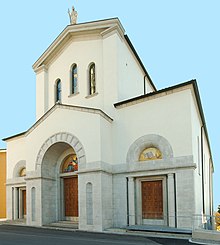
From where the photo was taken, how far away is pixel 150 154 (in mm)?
16047

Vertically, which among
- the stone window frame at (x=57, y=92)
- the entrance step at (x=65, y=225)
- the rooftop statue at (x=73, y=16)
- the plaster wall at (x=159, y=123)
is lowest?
the entrance step at (x=65, y=225)

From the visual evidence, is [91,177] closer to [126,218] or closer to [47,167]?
[126,218]

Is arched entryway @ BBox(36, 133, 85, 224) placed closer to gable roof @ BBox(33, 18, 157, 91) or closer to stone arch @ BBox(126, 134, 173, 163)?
stone arch @ BBox(126, 134, 173, 163)

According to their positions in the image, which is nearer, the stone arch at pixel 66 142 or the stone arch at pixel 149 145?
the stone arch at pixel 149 145

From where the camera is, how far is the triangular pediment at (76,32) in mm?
18766

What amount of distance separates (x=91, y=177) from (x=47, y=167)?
396 cm

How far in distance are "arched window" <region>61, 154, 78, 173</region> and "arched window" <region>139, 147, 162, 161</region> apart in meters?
4.41

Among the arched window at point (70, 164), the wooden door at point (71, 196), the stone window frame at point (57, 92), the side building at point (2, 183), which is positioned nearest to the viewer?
the wooden door at point (71, 196)

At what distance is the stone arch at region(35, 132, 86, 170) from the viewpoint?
54.7 ft

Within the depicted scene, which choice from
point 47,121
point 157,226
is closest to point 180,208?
point 157,226

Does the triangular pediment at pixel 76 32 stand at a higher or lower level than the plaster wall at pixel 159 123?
higher

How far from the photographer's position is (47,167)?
1886 cm

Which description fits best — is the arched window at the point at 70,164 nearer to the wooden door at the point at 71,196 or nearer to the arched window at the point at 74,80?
the wooden door at the point at 71,196

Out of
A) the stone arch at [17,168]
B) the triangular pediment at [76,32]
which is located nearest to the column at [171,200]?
the triangular pediment at [76,32]
